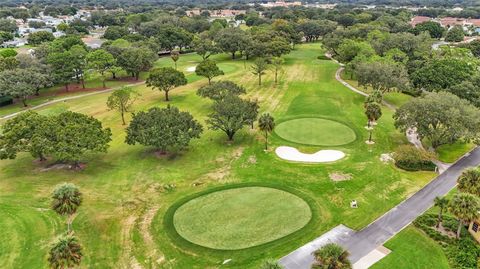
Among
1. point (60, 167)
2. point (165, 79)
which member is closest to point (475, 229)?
point (60, 167)

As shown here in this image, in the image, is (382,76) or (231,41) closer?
(382,76)

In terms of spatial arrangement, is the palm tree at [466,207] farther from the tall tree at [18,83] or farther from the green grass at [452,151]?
the tall tree at [18,83]

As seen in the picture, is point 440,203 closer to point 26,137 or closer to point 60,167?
point 60,167

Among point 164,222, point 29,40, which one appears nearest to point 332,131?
point 164,222

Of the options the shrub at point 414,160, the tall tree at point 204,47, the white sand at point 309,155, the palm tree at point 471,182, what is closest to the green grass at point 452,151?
the shrub at point 414,160

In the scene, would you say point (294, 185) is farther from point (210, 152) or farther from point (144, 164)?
point (144, 164)

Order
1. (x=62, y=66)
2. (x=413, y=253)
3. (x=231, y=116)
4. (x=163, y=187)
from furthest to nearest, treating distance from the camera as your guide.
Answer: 1. (x=62, y=66)
2. (x=231, y=116)
3. (x=163, y=187)
4. (x=413, y=253)
